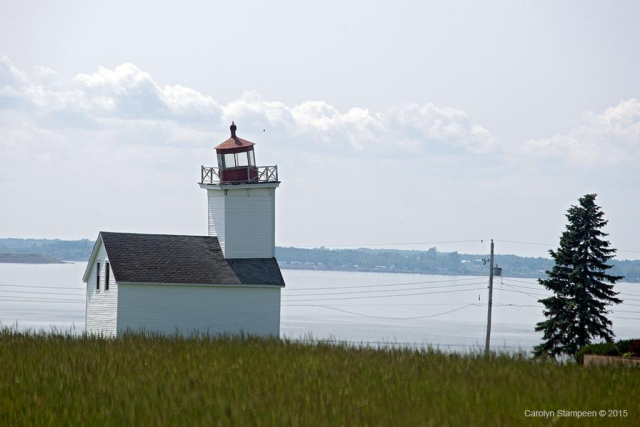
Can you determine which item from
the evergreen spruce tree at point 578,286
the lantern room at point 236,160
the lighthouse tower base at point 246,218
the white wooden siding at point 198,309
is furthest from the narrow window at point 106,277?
the evergreen spruce tree at point 578,286

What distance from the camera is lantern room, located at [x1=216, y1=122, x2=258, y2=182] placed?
45.6 metres

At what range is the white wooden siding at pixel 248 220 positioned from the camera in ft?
148

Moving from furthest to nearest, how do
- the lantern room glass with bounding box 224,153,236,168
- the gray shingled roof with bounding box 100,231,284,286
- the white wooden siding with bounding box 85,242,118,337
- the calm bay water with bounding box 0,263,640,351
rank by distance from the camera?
1. the calm bay water with bounding box 0,263,640,351
2. the lantern room glass with bounding box 224,153,236,168
3. the gray shingled roof with bounding box 100,231,284,286
4. the white wooden siding with bounding box 85,242,118,337

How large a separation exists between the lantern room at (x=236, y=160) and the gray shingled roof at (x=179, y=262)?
3.17 meters

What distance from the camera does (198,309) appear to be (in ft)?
138

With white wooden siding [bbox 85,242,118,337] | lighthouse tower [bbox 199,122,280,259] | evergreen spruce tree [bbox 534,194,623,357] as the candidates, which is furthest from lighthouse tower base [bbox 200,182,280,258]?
evergreen spruce tree [bbox 534,194,623,357]

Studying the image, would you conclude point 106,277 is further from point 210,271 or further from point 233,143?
point 233,143

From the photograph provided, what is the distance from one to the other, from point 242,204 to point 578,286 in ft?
53.5

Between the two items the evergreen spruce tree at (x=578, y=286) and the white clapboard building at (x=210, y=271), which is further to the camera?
the evergreen spruce tree at (x=578, y=286)

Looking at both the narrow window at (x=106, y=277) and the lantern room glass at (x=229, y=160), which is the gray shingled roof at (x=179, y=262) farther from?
the lantern room glass at (x=229, y=160)

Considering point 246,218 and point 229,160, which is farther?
point 229,160

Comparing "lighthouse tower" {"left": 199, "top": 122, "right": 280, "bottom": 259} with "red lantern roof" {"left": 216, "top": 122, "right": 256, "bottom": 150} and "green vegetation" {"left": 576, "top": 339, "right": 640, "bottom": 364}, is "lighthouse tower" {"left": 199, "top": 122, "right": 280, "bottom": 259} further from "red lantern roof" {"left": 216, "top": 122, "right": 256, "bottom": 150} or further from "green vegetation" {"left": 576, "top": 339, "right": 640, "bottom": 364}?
"green vegetation" {"left": 576, "top": 339, "right": 640, "bottom": 364}

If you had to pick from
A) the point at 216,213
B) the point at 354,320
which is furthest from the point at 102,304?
the point at 354,320

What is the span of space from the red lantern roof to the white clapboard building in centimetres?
5
